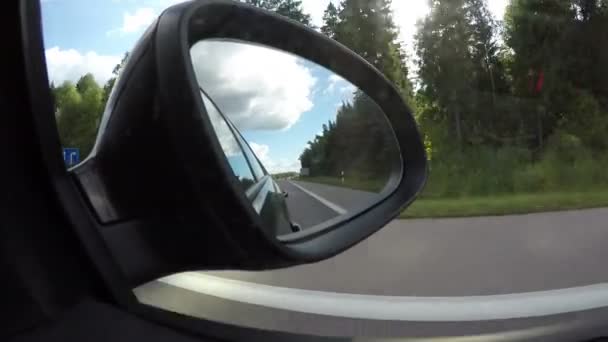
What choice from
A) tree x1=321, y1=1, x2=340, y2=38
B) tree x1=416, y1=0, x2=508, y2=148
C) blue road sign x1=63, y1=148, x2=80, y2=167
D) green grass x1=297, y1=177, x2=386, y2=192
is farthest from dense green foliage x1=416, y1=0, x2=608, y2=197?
blue road sign x1=63, y1=148, x2=80, y2=167

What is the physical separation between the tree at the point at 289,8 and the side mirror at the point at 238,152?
0.25 ft

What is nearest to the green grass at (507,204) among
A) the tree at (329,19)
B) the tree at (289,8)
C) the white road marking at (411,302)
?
the white road marking at (411,302)

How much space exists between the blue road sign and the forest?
838 mm

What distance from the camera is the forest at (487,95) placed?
215 centimetres

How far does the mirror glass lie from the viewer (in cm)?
176

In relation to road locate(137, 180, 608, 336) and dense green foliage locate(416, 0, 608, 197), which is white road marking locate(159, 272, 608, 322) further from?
dense green foliage locate(416, 0, 608, 197)

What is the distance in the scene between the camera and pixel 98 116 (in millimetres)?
1541

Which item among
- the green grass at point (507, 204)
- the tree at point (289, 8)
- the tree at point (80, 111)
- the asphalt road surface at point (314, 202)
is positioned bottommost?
the green grass at point (507, 204)

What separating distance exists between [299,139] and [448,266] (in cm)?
121

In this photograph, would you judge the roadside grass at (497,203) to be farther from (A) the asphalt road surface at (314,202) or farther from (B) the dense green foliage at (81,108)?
(B) the dense green foliage at (81,108)

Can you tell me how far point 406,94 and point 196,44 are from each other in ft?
3.47

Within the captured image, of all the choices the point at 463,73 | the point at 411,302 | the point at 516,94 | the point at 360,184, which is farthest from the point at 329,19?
the point at 411,302

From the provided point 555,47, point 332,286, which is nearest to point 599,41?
point 555,47

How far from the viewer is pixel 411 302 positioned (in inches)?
92.2
